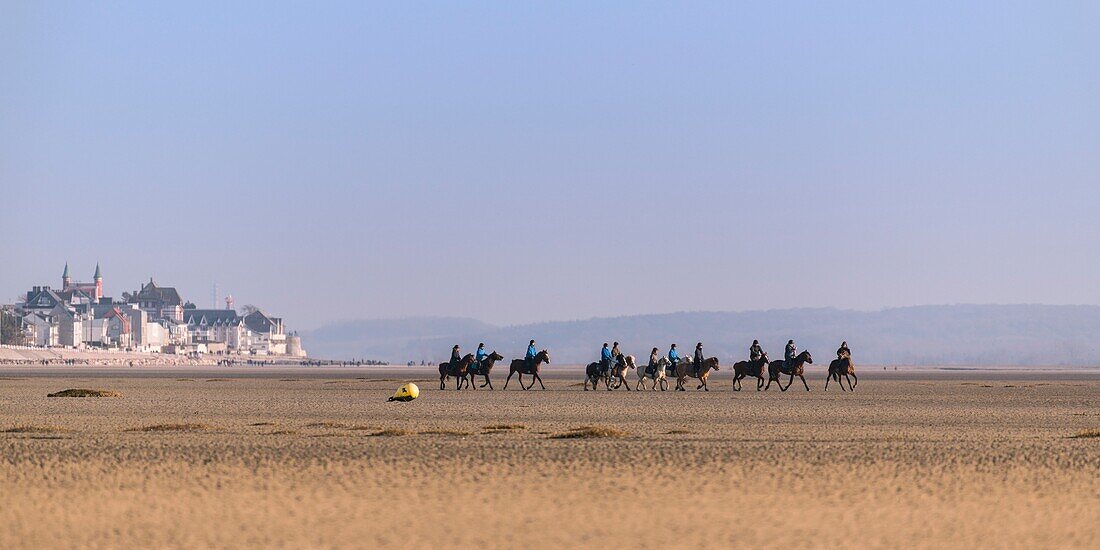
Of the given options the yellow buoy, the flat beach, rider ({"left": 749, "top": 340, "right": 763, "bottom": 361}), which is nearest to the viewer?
the flat beach

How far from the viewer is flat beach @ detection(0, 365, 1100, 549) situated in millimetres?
13289

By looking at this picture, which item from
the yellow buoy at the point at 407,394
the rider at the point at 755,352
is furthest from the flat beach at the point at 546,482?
the rider at the point at 755,352

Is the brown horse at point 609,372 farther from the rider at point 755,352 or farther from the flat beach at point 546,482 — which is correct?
the flat beach at point 546,482

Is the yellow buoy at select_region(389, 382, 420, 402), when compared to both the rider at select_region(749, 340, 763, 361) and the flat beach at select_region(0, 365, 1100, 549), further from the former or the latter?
the rider at select_region(749, 340, 763, 361)

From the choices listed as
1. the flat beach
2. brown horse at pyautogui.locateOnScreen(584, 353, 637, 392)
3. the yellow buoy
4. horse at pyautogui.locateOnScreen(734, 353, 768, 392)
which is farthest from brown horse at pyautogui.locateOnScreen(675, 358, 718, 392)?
the flat beach

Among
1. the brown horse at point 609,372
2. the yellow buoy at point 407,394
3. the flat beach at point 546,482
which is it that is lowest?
the flat beach at point 546,482

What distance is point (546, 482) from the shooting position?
17047mm

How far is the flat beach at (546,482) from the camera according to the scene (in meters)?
13.3

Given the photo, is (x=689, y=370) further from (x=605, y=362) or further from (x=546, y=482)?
(x=546, y=482)

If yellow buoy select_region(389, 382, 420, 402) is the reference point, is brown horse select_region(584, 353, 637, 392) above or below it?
above

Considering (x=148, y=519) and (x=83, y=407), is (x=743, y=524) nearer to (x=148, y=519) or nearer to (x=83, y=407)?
(x=148, y=519)

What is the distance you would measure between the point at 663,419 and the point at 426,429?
570cm

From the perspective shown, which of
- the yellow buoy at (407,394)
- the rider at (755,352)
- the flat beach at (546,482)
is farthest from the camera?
the rider at (755,352)

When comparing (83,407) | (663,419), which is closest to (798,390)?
(663,419)
